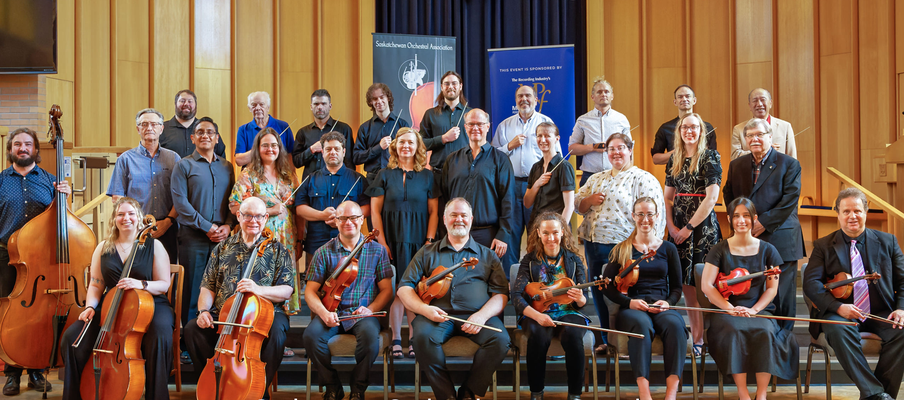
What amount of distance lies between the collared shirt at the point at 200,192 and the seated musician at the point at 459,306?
1.22 m

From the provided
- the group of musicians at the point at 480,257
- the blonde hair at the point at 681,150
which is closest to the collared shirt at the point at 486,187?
the group of musicians at the point at 480,257

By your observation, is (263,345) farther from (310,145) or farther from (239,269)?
(310,145)

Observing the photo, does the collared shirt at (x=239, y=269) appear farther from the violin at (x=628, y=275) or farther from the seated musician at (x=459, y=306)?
the violin at (x=628, y=275)

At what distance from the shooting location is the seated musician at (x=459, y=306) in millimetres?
3307

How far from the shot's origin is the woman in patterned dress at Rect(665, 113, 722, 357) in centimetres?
376

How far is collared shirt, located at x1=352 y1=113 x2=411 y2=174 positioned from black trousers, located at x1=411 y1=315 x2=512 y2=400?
4.93 feet

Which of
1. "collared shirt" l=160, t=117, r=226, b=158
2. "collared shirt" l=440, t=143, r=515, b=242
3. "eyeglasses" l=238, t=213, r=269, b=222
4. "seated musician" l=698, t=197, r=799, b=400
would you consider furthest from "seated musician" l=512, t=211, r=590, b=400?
"collared shirt" l=160, t=117, r=226, b=158

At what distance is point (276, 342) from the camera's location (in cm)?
336

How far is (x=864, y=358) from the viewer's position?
10.7 feet

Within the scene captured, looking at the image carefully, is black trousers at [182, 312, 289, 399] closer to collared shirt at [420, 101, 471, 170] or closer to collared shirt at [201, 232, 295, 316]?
collared shirt at [201, 232, 295, 316]

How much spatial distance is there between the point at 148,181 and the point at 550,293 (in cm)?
239

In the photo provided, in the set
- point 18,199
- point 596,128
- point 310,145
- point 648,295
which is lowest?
point 648,295

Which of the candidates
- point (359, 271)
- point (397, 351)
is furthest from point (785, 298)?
point (359, 271)

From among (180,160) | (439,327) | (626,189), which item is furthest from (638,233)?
(180,160)
